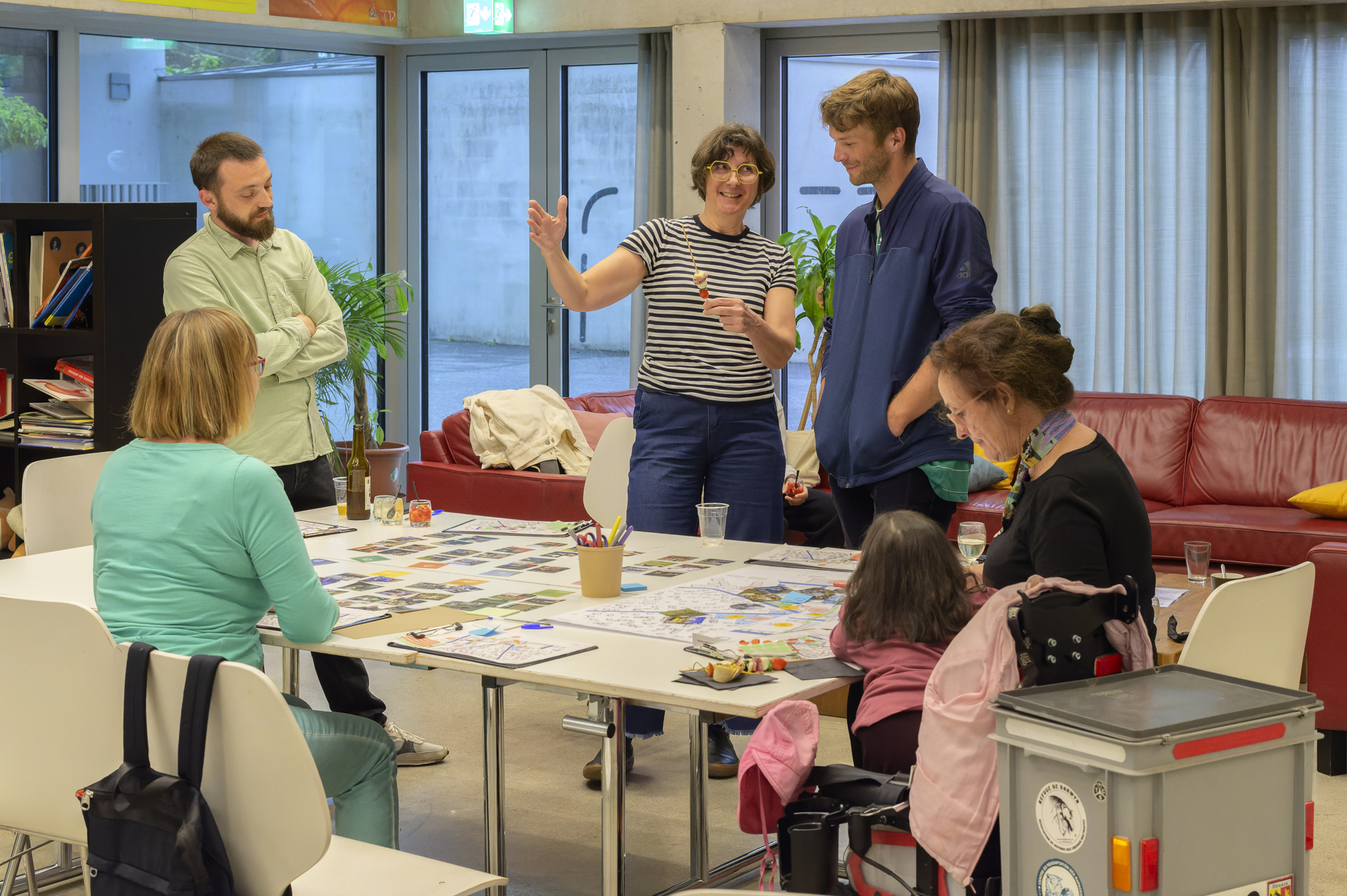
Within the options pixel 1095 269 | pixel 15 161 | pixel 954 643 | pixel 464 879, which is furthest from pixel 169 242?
pixel 1095 269

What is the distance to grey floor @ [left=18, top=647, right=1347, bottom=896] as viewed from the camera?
313 cm

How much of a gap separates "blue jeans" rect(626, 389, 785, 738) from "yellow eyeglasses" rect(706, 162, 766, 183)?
54cm

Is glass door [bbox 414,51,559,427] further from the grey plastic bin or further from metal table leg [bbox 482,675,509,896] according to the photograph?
the grey plastic bin

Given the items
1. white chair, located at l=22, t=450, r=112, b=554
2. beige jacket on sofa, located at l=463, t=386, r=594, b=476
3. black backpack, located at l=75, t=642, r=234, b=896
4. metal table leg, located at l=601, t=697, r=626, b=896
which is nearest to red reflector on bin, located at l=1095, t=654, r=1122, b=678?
metal table leg, located at l=601, t=697, r=626, b=896

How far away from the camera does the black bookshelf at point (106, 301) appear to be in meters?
4.33

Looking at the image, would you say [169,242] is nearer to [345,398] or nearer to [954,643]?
[345,398]

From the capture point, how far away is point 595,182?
25.1 ft

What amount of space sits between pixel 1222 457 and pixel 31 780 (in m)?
4.85

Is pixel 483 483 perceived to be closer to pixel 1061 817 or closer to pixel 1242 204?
pixel 1242 204

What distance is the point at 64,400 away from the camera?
4.50 meters

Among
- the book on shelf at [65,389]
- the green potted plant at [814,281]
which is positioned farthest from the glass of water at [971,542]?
the green potted plant at [814,281]

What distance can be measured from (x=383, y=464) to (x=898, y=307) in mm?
4710

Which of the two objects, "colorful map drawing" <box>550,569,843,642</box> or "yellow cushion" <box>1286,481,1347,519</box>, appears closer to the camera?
"colorful map drawing" <box>550,569,843,642</box>

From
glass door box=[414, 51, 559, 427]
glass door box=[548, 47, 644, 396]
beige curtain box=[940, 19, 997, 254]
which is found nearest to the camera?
beige curtain box=[940, 19, 997, 254]
